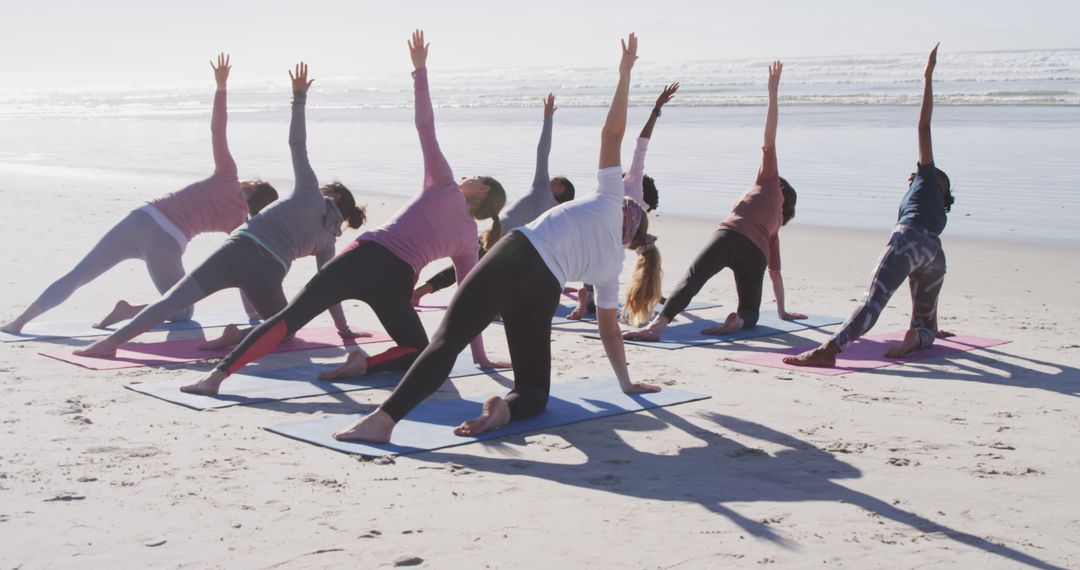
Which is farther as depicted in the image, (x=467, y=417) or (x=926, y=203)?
(x=926, y=203)

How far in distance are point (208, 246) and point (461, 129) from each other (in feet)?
55.3

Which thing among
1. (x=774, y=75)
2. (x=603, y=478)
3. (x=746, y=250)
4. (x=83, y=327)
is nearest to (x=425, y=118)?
(x=603, y=478)

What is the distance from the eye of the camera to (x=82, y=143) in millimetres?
26344

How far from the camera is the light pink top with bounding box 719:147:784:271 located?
24.3 feet

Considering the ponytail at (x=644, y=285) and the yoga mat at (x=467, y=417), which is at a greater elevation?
the ponytail at (x=644, y=285)

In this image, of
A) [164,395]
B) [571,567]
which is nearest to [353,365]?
[164,395]

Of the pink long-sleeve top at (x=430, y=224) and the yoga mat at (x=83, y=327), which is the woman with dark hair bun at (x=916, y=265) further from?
the yoga mat at (x=83, y=327)

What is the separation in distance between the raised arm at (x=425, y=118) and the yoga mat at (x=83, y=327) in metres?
2.47

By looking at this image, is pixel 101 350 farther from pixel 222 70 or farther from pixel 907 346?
pixel 907 346

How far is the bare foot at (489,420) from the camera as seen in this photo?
4676 mm


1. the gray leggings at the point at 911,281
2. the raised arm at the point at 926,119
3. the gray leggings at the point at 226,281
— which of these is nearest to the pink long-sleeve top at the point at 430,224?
the gray leggings at the point at 226,281

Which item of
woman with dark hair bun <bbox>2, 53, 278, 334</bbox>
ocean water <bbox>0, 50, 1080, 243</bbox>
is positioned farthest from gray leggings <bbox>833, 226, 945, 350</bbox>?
ocean water <bbox>0, 50, 1080, 243</bbox>

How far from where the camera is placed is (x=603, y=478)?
4141 millimetres

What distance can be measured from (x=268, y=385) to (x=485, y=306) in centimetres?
170
